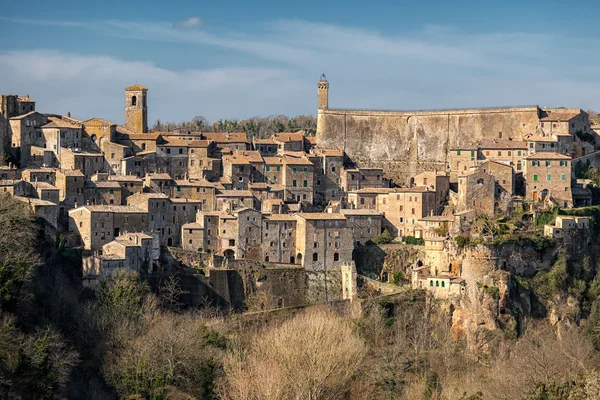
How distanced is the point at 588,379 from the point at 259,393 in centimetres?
1524

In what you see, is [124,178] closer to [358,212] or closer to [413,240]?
[358,212]

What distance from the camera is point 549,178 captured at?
82688mm

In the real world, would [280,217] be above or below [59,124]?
below

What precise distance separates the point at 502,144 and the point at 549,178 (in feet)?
15.2

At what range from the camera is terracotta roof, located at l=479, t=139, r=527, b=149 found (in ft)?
280

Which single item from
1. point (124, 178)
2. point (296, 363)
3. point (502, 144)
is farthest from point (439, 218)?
point (296, 363)

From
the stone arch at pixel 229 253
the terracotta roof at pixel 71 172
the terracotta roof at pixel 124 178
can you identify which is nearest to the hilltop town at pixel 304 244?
the stone arch at pixel 229 253

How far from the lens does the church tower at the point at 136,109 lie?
89.2 meters

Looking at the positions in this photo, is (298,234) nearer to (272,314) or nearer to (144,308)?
(272,314)

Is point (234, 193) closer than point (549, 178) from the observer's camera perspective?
Yes

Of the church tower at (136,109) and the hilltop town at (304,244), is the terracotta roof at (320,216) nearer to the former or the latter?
the hilltop town at (304,244)

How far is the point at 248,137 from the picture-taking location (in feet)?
322

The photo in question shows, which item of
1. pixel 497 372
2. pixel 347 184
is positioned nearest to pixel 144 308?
pixel 497 372

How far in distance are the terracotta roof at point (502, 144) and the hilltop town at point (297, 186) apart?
0.20 metres
